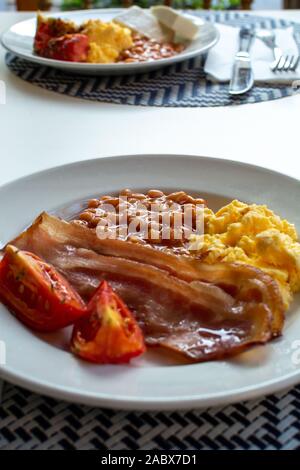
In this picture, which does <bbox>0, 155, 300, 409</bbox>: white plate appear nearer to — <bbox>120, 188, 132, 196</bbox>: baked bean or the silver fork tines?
<bbox>120, 188, 132, 196</bbox>: baked bean

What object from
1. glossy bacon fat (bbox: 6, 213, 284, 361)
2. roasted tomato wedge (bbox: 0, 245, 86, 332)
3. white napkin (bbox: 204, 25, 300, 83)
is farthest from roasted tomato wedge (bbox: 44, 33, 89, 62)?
roasted tomato wedge (bbox: 0, 245, 86, 332)

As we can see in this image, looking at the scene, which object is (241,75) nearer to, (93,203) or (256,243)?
(93,203)

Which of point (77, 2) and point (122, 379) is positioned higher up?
point (122, 379)

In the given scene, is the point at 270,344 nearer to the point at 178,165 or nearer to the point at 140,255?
the point at 140,255

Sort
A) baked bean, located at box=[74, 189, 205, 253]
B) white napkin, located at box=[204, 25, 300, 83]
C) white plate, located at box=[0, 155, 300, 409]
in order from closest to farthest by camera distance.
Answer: white plate, located at box=[0, 155, 300, 409] → baked bean, located at box=[74, 189, 205, 253] → white napkin, located at box=[204, 25, 300, 83]

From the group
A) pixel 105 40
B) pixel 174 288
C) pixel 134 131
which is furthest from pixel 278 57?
pixel 174 288
